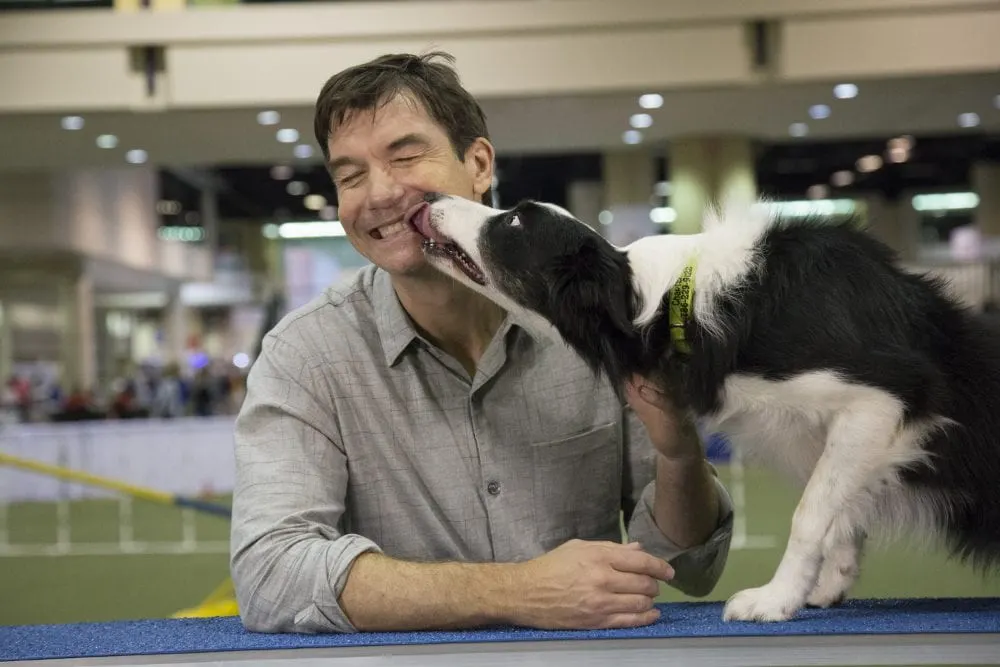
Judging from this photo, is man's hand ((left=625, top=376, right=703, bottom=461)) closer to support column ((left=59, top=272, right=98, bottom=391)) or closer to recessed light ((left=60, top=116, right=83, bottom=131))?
recessed light ((left=60, top=116, right=83, bottom=131))

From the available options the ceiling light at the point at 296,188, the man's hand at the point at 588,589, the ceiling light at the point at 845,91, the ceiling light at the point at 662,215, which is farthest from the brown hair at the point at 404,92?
the ceiling light at the point at 296,188

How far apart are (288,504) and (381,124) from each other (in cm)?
61

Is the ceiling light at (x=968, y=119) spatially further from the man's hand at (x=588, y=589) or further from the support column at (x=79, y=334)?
the support column at (x=79, y=334)

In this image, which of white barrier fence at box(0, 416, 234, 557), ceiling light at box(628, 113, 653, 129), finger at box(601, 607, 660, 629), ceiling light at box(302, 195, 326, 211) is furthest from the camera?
white barrier fence at box(0, 416, 234, 557)

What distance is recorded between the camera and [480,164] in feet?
6.07

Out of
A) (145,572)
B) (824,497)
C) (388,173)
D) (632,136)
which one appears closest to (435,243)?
(388,173)

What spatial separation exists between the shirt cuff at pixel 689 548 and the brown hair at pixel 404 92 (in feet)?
2.30

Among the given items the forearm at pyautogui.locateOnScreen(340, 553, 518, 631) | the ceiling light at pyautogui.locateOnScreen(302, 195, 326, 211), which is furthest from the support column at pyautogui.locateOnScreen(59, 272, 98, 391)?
the forearm at pyautogui.locateOnScreen(340, 553, 518, 631)

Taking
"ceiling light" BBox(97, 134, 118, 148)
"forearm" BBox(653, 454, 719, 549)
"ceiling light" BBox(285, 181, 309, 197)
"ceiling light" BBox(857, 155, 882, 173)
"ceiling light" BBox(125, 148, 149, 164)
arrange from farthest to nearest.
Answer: "ceiling light" BBox(857, 155, 882, 173) < "ceiling light" BBox(285, 181, 309, 197) < "ceiling light" BBox(125, 148, 149, 164) < "ceiling light" BBox(97, 134, 118, 148) < "forearm" BBox(653, 454, 719, 549)

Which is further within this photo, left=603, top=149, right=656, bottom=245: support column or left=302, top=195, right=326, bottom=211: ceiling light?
left=603, top=149, right=656, bottom=245: support column

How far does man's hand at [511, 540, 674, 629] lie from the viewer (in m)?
1.32

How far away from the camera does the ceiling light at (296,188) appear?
344 inches

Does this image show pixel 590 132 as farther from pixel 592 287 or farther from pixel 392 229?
pixel 592 287

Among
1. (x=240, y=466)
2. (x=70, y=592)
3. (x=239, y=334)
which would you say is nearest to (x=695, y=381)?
(x=240, y=466)
